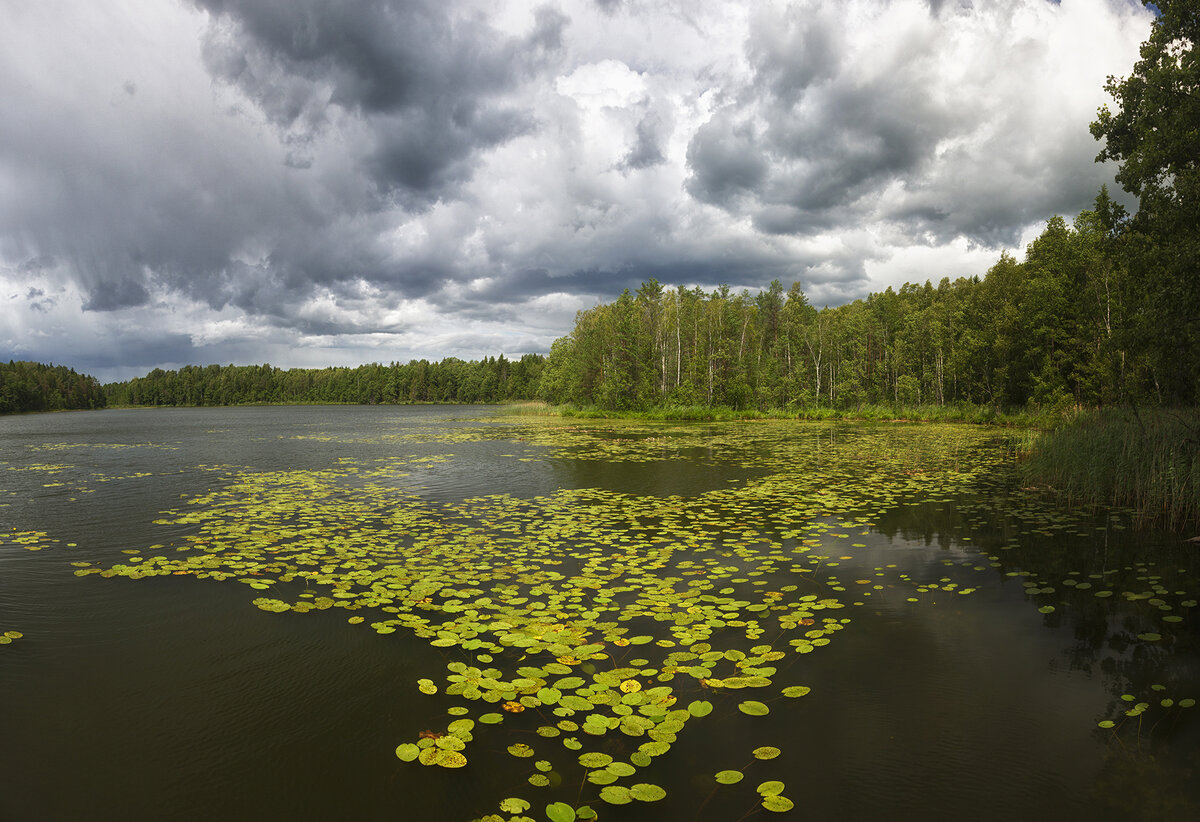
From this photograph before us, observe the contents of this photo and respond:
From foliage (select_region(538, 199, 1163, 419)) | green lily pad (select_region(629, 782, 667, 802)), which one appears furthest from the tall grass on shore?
foliage (select_region(538, 199, 1163, 419))

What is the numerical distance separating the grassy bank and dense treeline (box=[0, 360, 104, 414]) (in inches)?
4304

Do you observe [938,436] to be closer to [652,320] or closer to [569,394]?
[652,320]

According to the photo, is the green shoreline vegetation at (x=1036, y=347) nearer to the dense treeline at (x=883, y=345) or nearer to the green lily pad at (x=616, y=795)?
the dense treeline at (x=883, y=345)

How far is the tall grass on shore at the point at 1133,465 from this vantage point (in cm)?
1019

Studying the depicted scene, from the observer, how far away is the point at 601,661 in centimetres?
489

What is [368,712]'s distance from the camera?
4301 mm

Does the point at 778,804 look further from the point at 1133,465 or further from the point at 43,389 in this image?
the point at 43,389

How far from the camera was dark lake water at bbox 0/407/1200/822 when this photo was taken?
137 inches

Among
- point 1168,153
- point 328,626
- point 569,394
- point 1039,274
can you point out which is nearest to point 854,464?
point 1168,153

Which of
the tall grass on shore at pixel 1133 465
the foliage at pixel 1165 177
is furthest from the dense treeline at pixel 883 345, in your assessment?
the tall grass on shore at pixel 1133 465

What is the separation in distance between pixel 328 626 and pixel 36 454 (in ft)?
97.6

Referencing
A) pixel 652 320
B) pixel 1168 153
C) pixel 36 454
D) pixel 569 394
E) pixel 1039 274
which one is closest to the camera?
pixel 1168 153

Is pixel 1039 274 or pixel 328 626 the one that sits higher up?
pixel 1039 274

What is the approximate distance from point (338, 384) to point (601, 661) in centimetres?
18884
